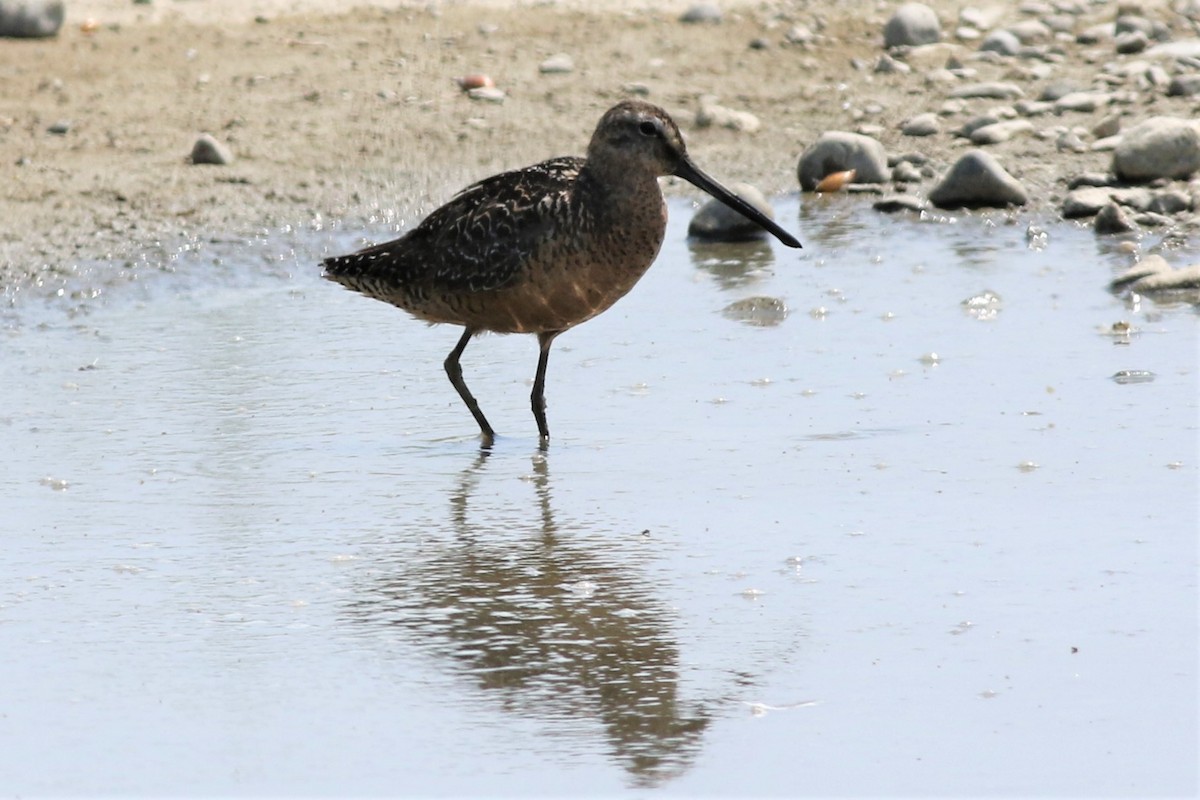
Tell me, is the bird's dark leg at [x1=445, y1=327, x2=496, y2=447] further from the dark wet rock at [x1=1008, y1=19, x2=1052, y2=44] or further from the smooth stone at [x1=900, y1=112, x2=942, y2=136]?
the dark wet rock at [x1=1008, y1=19, x2=1052, y2=44]

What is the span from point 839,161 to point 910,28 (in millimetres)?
3673

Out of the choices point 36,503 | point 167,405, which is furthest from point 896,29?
point 36,503

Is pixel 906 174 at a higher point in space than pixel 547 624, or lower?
lower

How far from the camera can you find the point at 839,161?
41.9ft

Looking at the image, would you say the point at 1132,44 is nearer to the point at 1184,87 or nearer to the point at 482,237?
the point at 1184,87

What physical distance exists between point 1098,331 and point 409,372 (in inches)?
128

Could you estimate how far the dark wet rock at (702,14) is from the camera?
52.8 ft

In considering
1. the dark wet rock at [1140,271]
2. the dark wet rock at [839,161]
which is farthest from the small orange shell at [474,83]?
the dark wet rock at [1140,271]

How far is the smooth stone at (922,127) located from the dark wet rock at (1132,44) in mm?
2668

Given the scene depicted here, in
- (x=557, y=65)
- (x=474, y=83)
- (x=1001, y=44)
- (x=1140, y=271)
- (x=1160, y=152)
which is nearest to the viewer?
(x=1140, y=271)

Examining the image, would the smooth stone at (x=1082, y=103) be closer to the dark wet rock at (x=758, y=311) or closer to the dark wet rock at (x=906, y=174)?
the dark wet rock at (x=906, y=174)

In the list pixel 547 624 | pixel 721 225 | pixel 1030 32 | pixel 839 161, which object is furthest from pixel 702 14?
pixel 547 624

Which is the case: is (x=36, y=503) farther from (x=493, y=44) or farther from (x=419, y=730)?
(x=493, y=44)

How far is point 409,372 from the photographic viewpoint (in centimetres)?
914
